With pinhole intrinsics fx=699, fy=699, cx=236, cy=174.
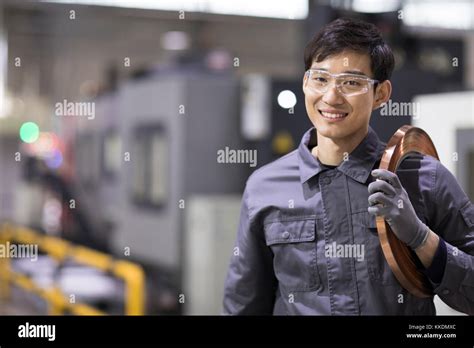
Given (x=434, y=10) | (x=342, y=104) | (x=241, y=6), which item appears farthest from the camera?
(x=434, y=10)

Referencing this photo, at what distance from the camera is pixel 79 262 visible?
23.1ft

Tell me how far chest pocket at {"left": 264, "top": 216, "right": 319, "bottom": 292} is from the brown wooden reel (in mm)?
203

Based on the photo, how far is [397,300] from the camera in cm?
206

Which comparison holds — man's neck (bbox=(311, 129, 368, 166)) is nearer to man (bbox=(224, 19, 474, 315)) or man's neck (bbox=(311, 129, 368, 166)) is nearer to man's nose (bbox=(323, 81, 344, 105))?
man (bbox=(224, 19, 474, 315))

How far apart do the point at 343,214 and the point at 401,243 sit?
0.62 feet

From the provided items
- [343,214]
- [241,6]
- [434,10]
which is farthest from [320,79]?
[434,10]

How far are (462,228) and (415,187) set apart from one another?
177 mm

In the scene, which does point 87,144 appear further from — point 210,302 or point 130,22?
point 130,22

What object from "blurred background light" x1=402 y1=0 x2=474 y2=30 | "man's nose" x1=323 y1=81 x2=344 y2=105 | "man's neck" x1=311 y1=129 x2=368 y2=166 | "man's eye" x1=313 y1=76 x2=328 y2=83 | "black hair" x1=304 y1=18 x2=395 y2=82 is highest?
A: "blurred background light" x1=402 y1=0 x2=474 y2=30

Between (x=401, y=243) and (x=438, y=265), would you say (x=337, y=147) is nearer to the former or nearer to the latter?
(x=401, y=243)

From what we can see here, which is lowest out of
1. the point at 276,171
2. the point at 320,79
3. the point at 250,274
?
the point at 250,274

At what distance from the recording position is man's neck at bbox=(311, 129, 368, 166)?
2.10 metres

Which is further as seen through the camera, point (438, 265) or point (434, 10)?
point (434, 10)

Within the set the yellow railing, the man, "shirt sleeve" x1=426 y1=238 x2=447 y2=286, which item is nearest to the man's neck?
the man
